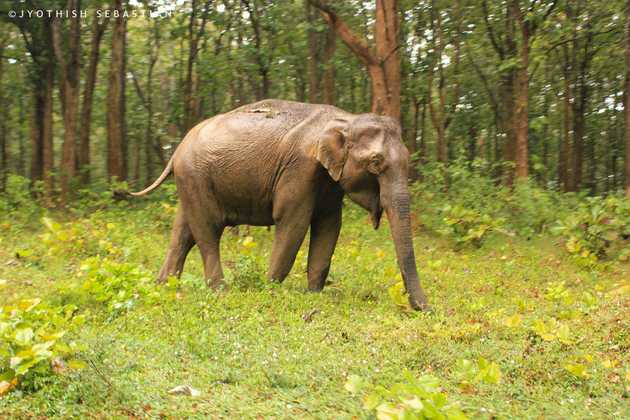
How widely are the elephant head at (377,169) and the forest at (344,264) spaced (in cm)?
51

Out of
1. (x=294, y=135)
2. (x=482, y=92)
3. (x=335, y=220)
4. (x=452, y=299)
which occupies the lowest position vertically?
(x=452, y=299)

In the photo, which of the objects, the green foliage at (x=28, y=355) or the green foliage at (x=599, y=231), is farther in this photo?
the green foliage at (x=599, y=231)

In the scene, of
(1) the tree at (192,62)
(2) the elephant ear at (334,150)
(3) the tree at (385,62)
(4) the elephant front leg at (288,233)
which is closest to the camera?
(2) the elephant ear at (334,150)

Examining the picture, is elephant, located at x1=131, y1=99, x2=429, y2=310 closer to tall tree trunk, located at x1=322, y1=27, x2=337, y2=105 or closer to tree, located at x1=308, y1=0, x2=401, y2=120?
tree, located at x1=308, y1=0, x2=401, y2=120

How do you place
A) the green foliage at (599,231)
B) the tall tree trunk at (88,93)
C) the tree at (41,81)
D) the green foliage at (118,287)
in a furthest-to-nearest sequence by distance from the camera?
the tall tree trunk at (88,93) < the tree at (41,81) < the green foliage at (599,231) < the green foliage at (118,287)

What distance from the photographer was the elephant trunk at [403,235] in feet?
21.4

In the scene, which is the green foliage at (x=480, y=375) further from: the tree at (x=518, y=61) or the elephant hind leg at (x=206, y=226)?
the tree at (x=518, y=61)

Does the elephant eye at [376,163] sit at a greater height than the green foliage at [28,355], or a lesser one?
greater

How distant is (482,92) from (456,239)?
15136mm

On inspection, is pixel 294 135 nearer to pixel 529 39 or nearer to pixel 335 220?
pixel 335 220

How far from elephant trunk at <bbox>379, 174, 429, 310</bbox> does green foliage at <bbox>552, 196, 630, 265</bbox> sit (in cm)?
505

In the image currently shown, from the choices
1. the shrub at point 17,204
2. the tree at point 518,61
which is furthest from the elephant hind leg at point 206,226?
the tree at point 518,61

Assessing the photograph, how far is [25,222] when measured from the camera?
13812 mm

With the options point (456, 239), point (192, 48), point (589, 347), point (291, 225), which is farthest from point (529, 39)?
point (589, 347)
